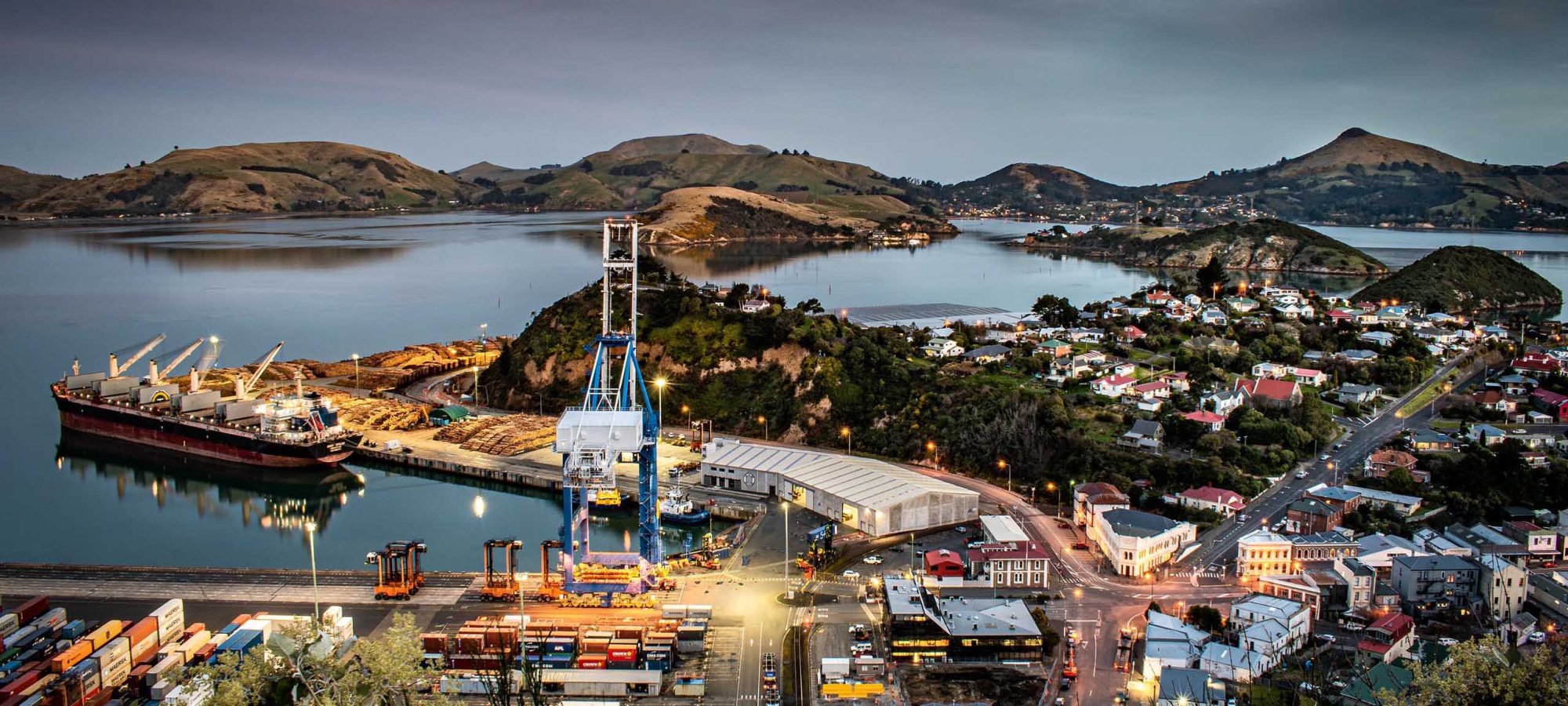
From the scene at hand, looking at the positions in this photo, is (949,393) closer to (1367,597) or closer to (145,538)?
(1367,597)

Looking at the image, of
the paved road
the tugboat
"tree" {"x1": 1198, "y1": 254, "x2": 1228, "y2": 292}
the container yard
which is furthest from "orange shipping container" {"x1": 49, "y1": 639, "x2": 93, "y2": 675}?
"tree" {"x1": 1198, "y1": 254, "x2": 1228, "y2": 292}

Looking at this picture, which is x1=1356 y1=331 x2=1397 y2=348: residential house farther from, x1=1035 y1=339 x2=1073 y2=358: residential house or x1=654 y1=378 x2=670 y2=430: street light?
x1=654 y1=378 x2=670 y2=430: street light

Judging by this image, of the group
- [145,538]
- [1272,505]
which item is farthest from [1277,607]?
[145,538]

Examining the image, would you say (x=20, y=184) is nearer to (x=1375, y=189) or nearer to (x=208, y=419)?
(x=208, y=419)

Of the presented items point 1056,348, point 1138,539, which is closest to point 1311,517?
point 1138,539

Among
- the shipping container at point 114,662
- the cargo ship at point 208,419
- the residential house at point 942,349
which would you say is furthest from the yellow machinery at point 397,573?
the residential house at point 942,349
